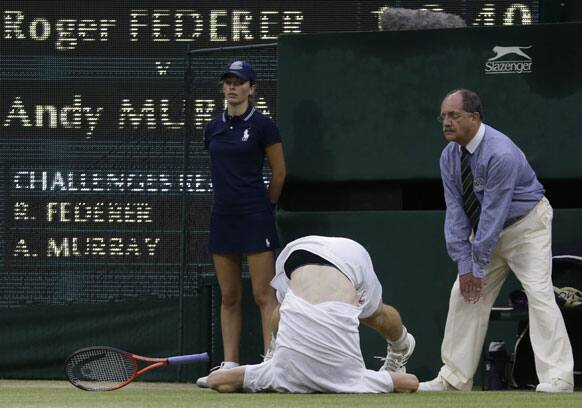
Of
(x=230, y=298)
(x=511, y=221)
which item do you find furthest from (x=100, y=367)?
(x=511, y=221)

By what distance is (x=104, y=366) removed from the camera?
8.00 metres

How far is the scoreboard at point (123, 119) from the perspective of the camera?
10.2 m

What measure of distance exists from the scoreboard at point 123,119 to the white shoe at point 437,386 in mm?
2478

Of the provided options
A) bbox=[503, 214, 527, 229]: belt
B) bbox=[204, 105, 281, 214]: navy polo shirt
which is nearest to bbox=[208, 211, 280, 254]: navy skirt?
bbox=[204, 105, 281, 214]: navy polo shirt

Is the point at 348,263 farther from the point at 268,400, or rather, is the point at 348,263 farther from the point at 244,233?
the point at 244,233

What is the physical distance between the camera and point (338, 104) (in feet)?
31.2

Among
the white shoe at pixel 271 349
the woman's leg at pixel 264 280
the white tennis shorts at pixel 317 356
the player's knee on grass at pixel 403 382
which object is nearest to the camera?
the white tennis shorts at pixel 317 356

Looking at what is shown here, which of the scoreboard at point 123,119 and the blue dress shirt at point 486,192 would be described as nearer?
the blue dress shirt at point 486,192

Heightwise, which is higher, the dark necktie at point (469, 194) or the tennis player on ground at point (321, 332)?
the dark necktie at point (469, 194)

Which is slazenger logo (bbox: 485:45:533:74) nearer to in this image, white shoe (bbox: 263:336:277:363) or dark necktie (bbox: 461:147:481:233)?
dark necktie (bbox: 461:147:481:233)

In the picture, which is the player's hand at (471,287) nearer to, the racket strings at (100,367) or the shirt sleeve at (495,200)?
the shirt sleeve at (495,200)

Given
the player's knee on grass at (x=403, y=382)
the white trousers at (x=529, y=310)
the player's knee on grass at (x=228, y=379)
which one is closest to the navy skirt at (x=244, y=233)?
the white trousers at (x=529, y=310)

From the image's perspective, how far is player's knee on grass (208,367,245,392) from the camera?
7.38 meters

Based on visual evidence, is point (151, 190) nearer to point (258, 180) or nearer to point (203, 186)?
point (203, 186)
